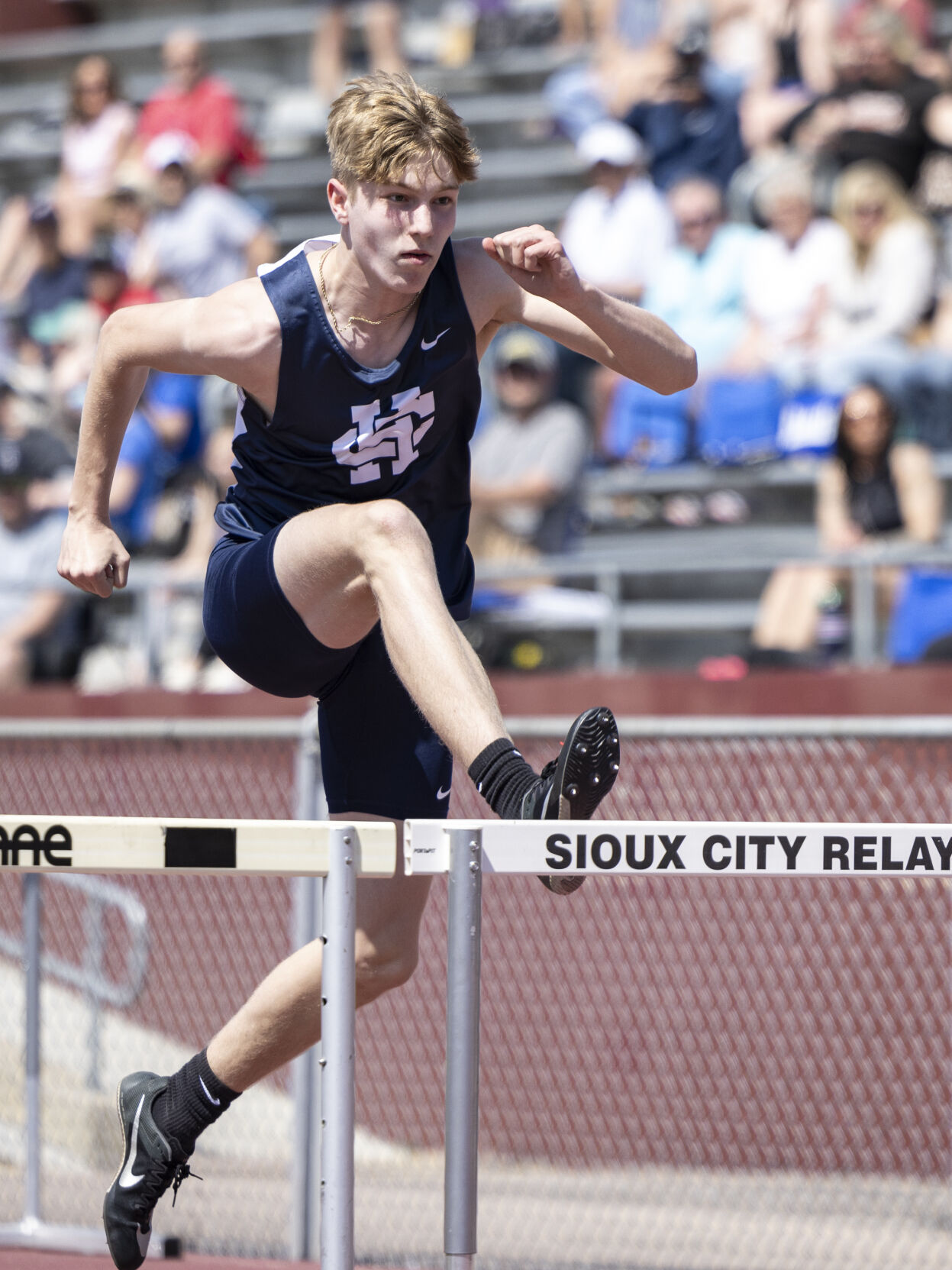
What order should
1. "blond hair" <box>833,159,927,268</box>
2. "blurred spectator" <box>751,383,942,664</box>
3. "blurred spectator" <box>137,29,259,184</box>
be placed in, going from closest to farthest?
"blurred spectator" <box>751,383,942,664</box> < "blond hair" <box>833,159,927,268</box> < "blurred spectator" <box>137,29,259,184</box>

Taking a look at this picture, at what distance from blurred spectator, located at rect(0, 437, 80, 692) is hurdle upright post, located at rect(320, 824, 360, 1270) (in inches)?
186

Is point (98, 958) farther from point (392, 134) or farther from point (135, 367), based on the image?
point (392, 134)

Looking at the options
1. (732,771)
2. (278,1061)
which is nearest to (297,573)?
(278,1061)

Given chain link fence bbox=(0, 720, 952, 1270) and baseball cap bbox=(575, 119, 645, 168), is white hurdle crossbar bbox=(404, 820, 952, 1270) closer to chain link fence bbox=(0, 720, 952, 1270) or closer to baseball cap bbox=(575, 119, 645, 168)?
chain link fence bbox=(0, 720, 952, 1270)

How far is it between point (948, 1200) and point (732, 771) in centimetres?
136

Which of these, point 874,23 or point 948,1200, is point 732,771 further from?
point 874,23

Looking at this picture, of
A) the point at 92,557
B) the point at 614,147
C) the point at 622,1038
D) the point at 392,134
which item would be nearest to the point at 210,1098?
the point at 92,557

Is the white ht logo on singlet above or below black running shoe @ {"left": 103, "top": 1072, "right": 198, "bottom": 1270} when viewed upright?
above

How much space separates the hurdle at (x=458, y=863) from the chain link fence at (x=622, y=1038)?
2273mm

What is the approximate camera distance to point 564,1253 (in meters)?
4.78

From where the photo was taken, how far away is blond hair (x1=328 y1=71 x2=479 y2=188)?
8.86 feet

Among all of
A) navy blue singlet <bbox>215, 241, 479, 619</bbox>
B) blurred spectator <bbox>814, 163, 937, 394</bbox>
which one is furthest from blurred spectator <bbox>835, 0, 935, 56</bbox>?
navy blue singlet <bbox>215, 241, 479, 619</bbox>

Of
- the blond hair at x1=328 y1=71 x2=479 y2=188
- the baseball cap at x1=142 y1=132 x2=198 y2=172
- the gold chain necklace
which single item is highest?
the baseball cap at x1=142 y1=132 x2=198 y2=172

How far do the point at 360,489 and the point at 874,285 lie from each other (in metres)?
4.52
